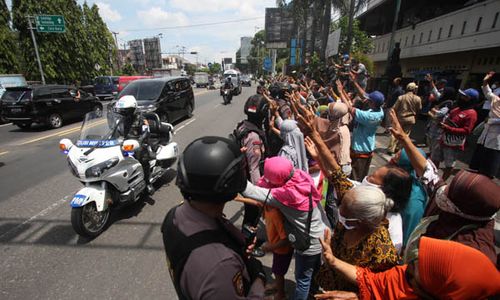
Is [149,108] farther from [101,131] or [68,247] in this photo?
[68,247]

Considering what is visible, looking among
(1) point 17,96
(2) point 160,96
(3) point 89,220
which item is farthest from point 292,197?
(1) point 17,96

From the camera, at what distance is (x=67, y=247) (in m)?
3.24

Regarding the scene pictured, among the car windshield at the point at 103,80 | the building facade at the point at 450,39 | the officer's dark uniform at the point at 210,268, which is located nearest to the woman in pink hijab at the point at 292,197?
the officer's dark uniform at the point at 210,268

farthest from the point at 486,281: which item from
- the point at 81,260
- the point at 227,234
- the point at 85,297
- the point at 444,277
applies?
the point at 81,260

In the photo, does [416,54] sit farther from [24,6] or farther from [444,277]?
[24,6]

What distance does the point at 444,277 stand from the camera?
1.04 meters

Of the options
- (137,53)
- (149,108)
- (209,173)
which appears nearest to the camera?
(209,173)

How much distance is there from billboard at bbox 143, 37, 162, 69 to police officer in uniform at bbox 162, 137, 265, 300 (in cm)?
6603

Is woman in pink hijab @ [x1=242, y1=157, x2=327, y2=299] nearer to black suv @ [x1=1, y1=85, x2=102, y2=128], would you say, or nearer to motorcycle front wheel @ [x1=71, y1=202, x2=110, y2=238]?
motorcycle front wheel @ [x1=71, y1=202, x2=110, y2=238]

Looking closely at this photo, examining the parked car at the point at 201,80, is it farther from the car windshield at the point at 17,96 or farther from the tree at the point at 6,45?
the car windshield at the point at 17,96

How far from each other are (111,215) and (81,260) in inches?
39.0

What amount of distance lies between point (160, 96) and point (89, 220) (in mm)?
6928

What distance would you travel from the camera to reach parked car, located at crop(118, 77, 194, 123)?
919cm

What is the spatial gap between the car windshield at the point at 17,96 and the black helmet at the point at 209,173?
37.7ft
